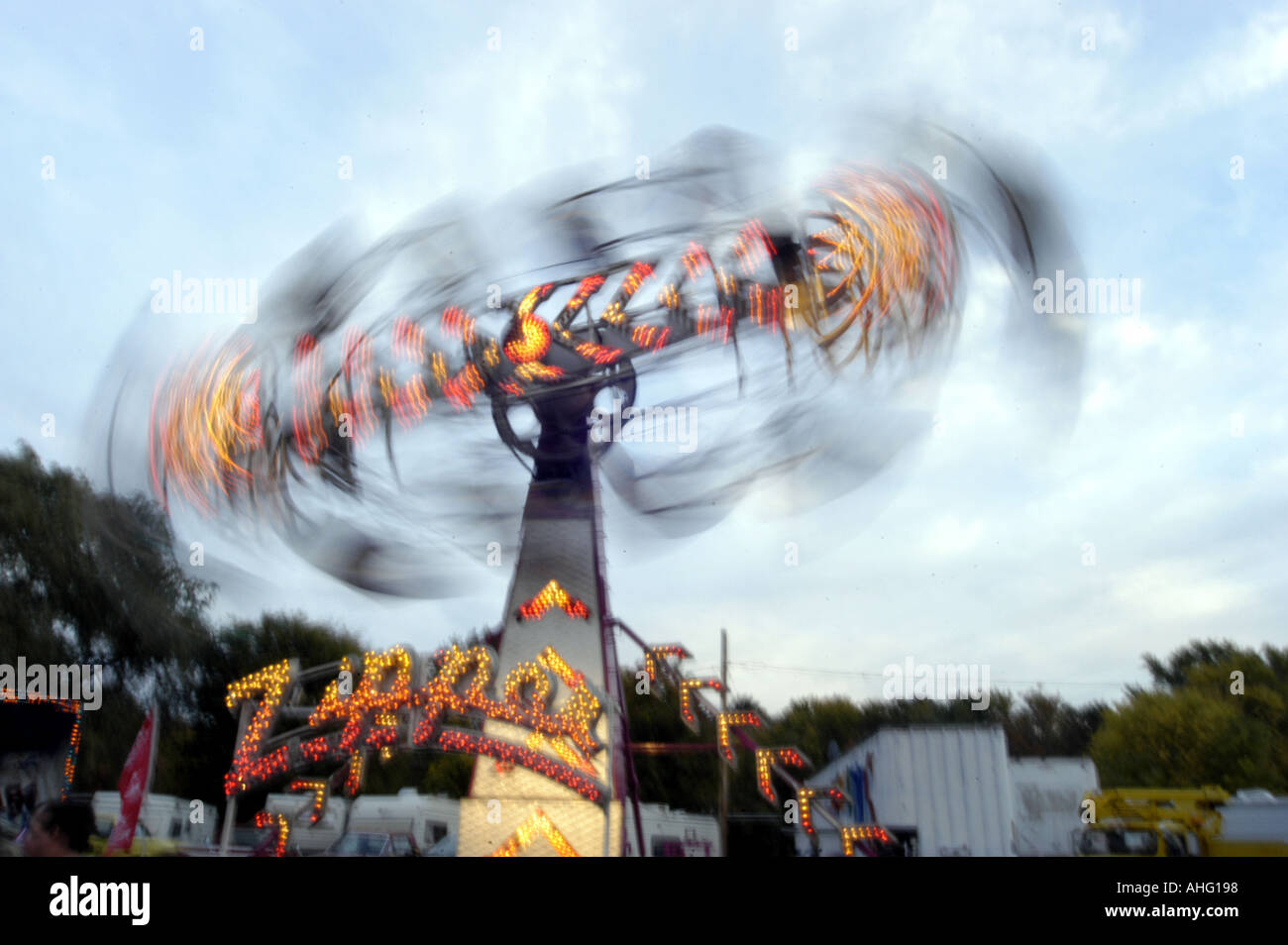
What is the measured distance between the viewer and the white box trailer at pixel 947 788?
52.4 ft

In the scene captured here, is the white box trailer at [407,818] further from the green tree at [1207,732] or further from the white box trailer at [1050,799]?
the green tree at [1207,732]

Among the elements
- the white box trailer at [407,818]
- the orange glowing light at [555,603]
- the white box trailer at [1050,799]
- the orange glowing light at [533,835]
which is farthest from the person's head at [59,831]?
the white box trailer at [1050,799]

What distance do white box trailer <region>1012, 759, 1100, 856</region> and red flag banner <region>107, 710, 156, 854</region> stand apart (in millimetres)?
14757

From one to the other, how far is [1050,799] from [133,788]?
15.9 metres

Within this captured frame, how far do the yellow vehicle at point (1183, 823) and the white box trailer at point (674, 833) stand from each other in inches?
339

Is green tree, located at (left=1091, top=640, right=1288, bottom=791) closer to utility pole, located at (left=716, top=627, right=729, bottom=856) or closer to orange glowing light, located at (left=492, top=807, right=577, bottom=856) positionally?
utility pole, located at (left=716, top=627, right=729, bottom=856)

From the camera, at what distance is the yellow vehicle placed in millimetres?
16359

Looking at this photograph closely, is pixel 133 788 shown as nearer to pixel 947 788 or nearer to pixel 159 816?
pixel 159 816

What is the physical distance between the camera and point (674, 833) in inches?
878

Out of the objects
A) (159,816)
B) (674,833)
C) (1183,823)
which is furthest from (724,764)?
(159,816)

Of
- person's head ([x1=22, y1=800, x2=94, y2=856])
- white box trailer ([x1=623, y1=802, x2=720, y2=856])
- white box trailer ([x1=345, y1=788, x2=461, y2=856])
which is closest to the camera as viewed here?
person's head ([x1=22, y1=800, x2=94, y2=856])

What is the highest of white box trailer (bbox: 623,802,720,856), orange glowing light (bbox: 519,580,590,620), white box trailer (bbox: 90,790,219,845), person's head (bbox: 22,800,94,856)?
orange glowing light (bbox: 519,580,590,620)

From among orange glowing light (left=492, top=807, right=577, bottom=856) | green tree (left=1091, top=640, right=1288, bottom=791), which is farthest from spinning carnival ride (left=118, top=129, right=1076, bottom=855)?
green tree (left=1091, top=640, right=1288, bottom=791)
